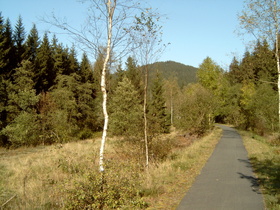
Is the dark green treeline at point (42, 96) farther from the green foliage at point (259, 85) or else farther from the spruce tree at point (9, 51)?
the green foliage at point (259, 85)

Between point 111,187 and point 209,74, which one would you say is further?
point 209,74

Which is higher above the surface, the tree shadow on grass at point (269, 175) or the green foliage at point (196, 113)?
the green foliage at point (196, 113)

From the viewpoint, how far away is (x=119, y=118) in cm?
2602

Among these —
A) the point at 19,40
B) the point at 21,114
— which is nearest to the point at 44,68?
the point at 19,40

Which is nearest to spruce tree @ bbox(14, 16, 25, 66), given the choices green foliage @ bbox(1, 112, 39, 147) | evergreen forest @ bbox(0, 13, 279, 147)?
evergreen forest @ bbox(0, 13, 279, 147)

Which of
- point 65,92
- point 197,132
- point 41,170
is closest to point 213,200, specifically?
point 41,170

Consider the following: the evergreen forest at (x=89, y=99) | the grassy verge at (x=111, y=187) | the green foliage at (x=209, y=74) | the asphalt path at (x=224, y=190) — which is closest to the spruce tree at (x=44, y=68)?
the evergreen forest at (x=89, y=99)

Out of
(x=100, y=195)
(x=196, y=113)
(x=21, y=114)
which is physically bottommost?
(x=100, y=195)

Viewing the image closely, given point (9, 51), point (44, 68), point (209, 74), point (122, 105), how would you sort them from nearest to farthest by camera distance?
point (122, 105) < point (9, 51) < point (44, 68) < point (209, 74)

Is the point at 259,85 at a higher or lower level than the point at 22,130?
higher

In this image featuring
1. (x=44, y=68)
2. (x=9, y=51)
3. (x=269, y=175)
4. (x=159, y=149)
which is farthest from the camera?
(x=44, y=68)

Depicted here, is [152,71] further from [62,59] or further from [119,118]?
[62,59]

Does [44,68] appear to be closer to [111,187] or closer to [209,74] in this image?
[209,74]

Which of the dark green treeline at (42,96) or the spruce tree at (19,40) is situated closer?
the dark green treeline at (42,96)
